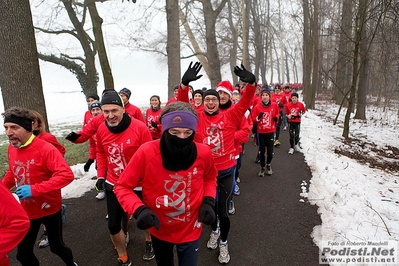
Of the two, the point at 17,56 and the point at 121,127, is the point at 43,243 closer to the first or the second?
the point at 121,127

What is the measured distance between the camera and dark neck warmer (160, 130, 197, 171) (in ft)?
6.49

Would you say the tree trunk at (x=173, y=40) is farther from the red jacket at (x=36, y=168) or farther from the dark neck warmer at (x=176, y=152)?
the dark neck warmer at (x=176, y=152)

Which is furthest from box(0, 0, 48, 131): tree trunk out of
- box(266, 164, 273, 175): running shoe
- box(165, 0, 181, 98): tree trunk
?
box(165, 0, 181, 98): tree trunk

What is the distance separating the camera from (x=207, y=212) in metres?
2.04

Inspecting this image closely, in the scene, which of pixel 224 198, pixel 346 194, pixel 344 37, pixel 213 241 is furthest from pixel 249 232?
pixel 344 37

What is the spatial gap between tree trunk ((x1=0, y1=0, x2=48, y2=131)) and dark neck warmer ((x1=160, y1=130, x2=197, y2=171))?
3893mm

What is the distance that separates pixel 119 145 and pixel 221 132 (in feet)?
4.58

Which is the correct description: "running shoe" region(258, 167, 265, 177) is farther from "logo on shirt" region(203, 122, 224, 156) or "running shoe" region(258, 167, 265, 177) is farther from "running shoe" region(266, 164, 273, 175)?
"logo on shirt" region(203, 122, 224, 156)

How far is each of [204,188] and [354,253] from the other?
8.02ft

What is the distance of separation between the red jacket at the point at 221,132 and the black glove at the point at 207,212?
1.25m

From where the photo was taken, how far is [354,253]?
3.21 metres

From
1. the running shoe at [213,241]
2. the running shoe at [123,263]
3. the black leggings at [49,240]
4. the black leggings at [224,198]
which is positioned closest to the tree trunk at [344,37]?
the black leggings at [224,198]

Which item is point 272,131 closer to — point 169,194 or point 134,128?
point 134,128

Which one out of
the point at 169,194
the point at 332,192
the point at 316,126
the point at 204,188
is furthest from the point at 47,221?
the point at 316,126
